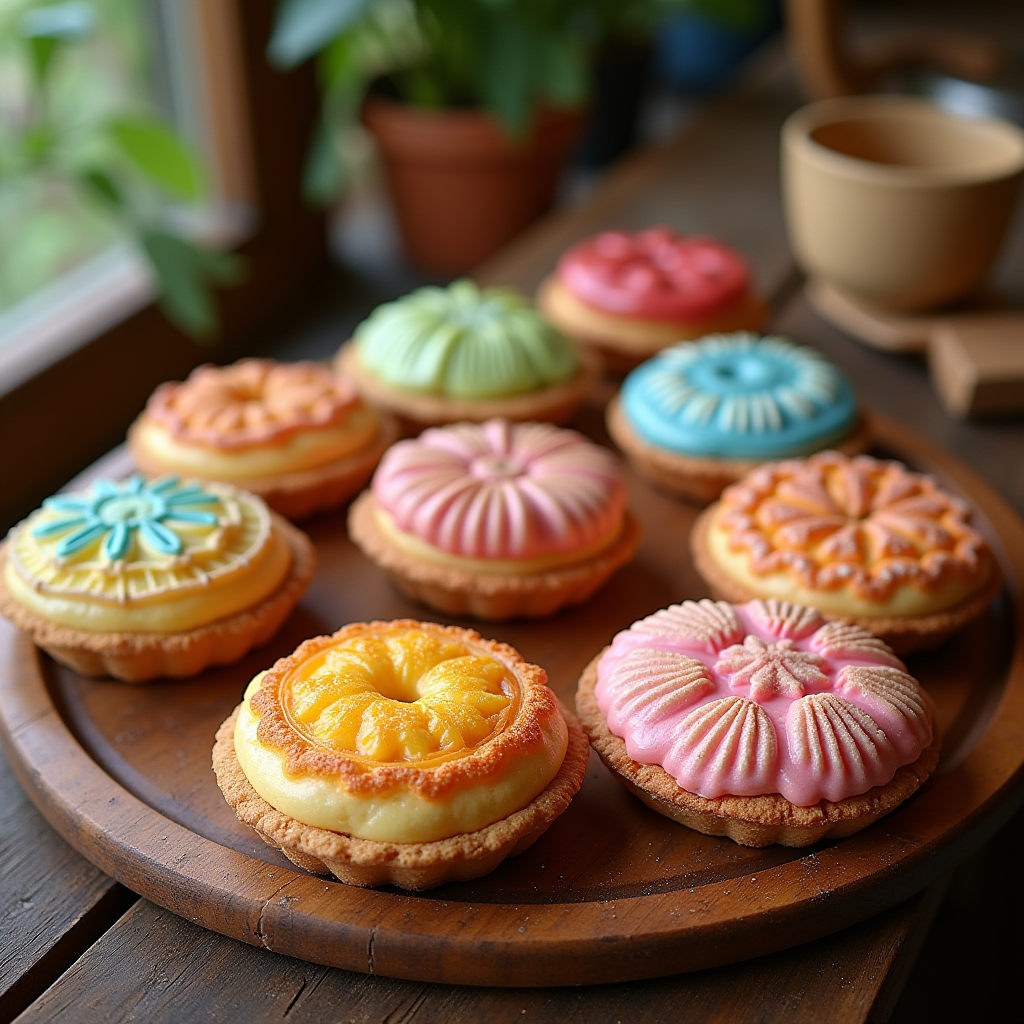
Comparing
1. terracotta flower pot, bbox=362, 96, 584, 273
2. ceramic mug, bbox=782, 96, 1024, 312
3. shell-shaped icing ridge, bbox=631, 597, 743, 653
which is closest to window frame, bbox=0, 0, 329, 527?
terracotta flower pot, bbox=362, 96, 584, 273

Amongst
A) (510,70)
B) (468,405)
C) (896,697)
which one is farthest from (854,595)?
(510,70)

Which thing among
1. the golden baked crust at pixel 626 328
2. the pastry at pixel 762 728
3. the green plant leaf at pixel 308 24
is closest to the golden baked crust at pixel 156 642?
the pastry at pixel 762 728

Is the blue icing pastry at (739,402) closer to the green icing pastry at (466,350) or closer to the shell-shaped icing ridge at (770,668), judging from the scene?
the green icing pastry at (466,350)

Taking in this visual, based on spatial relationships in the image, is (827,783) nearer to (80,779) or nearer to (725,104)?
(80,779)

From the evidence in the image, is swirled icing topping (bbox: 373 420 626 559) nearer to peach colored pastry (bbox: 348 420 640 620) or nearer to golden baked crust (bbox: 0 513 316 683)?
peach colored pastry (bbox: 348 420 640 620)

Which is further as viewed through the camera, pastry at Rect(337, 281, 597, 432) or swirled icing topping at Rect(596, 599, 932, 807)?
pastry at Rect(337, 281, 597, 432)

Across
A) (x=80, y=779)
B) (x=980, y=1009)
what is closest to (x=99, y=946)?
(x=80, y=779)

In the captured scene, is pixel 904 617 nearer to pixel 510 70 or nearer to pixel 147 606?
pixel 147 606
